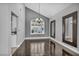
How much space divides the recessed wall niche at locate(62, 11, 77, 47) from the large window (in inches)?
26.3

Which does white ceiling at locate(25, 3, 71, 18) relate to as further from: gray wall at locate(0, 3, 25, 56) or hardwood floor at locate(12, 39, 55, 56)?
hardwood floor at locate(12, 39, 55, 56)

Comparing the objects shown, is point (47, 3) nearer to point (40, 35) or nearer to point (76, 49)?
point (40, 35)

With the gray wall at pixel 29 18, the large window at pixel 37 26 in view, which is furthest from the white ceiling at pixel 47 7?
the large window at pixel 37 26

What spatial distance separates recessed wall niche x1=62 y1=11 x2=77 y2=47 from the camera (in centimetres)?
257

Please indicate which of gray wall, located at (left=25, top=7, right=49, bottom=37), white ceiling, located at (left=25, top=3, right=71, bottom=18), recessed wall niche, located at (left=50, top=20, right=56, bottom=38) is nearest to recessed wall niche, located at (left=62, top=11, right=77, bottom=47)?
recessed wall niche, located at (left=50, top=20, right=56, bottom=38)

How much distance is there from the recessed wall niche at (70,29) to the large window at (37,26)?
0.67 m

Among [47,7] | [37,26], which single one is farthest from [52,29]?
[47,7]

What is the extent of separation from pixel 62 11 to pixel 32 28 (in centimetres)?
89

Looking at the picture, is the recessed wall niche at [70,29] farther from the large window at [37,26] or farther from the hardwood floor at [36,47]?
the large window at [37,26]

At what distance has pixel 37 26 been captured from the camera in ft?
7.67

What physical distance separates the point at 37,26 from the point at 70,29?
871 mm

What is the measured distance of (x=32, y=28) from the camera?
7.71 ft

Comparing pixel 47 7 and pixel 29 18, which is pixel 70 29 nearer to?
pixel 47 7

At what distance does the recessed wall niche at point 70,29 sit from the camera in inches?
101
